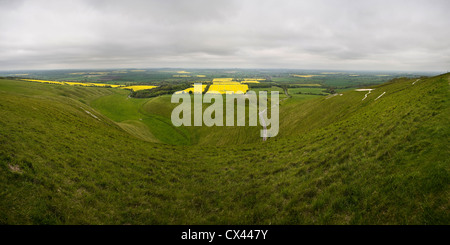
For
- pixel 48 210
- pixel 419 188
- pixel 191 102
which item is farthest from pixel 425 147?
pixel 191 102

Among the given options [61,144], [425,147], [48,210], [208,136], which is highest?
[425,147]

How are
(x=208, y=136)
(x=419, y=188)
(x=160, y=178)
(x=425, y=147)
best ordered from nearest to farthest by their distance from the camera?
(x=419, y=188) → (x=425, y=147) → (x=160, y=178) → (x=208, y=136)

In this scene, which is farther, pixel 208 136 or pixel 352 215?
pixel 208 136

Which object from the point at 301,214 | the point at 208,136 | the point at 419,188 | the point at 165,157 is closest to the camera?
the point at 419,188

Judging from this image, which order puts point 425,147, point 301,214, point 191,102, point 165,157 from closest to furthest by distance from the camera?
point 301,214, point 425,147, point 165,157, point 191,102

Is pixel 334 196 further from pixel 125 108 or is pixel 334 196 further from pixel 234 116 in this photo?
pixel 125 108

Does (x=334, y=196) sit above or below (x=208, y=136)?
above

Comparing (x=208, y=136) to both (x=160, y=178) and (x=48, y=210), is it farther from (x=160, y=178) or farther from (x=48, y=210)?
(x=48, y=210)

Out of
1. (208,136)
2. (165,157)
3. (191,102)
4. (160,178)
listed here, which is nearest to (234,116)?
(208,136)

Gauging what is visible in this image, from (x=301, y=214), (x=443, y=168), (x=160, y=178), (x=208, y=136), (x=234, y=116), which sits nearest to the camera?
(x=443, y=168)
